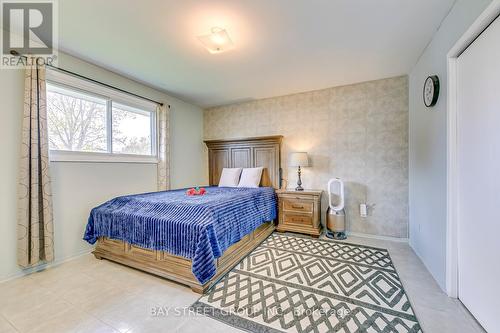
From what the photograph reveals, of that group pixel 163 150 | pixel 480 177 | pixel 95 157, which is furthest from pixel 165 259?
pixel 480 177

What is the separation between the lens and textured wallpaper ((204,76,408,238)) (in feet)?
10.1

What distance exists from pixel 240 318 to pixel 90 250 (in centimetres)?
233

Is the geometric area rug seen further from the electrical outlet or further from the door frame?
the electrical outlet

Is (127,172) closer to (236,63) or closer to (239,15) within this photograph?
(236,63)

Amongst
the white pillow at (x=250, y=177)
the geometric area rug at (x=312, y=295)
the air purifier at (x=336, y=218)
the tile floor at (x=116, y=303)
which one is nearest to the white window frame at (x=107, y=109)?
the tile floor at (x=116, y=303)

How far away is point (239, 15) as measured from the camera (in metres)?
1.80

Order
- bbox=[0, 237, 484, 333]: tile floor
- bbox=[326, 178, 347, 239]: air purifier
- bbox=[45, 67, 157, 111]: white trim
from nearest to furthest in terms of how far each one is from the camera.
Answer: bbox=[0, 237, 484, 333]: tile floor → bbox=[45, 67, 157, 111]: white trim → bbox=[326, 178, 347, 239]: air purifier

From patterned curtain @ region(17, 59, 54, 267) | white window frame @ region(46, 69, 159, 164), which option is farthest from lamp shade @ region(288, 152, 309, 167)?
patterned curtain @ region(17, 59, 54, 267)

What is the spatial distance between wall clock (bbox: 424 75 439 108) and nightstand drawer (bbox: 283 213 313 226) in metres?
2.06

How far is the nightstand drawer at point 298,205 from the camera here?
10.7 feet

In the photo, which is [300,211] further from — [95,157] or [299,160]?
[95,157]

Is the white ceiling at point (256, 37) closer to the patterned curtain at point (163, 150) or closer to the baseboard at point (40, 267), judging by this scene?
the patterned curtain at point (163, 150)

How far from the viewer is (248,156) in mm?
4152

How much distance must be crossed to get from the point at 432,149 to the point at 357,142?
1.26 meters
